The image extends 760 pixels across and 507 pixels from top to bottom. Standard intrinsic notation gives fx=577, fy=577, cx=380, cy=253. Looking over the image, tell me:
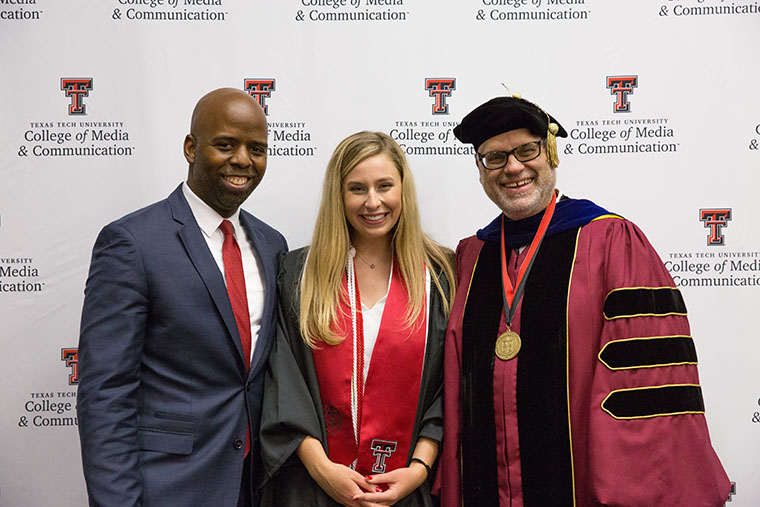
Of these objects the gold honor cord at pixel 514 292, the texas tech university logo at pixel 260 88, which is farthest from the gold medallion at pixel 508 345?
the texas tech university logo at pixel 260 88

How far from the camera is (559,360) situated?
212cm

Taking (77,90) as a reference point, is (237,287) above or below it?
below

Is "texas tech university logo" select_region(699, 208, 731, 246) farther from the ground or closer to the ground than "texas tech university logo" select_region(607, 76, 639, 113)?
closer to the ground

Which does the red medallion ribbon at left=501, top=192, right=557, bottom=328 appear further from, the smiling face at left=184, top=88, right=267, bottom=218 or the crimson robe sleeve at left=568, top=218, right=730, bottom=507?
the smiling face at left=184, top=88, right=267, bottom=218

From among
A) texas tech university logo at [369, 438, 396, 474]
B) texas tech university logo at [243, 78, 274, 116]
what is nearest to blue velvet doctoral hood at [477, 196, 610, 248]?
texas tech university logo at [369, 438, 396, 474]

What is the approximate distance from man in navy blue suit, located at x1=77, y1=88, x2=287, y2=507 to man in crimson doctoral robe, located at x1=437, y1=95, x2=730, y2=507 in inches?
32.8

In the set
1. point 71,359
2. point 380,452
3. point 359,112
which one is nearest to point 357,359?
point 380,452

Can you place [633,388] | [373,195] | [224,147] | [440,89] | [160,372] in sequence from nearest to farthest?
1. [633,388]
2. [160,372]
3. [224,147]
4. [373,195]
5. [440,89]

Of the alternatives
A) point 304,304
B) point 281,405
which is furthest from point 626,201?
A: point 281,405

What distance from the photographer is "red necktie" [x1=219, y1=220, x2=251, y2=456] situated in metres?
2.21

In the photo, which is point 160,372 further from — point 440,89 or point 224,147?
point 440,89

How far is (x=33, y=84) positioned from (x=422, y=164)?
2.06 meters

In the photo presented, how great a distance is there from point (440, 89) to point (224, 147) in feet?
4.17

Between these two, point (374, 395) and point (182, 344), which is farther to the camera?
point (374, 395)
